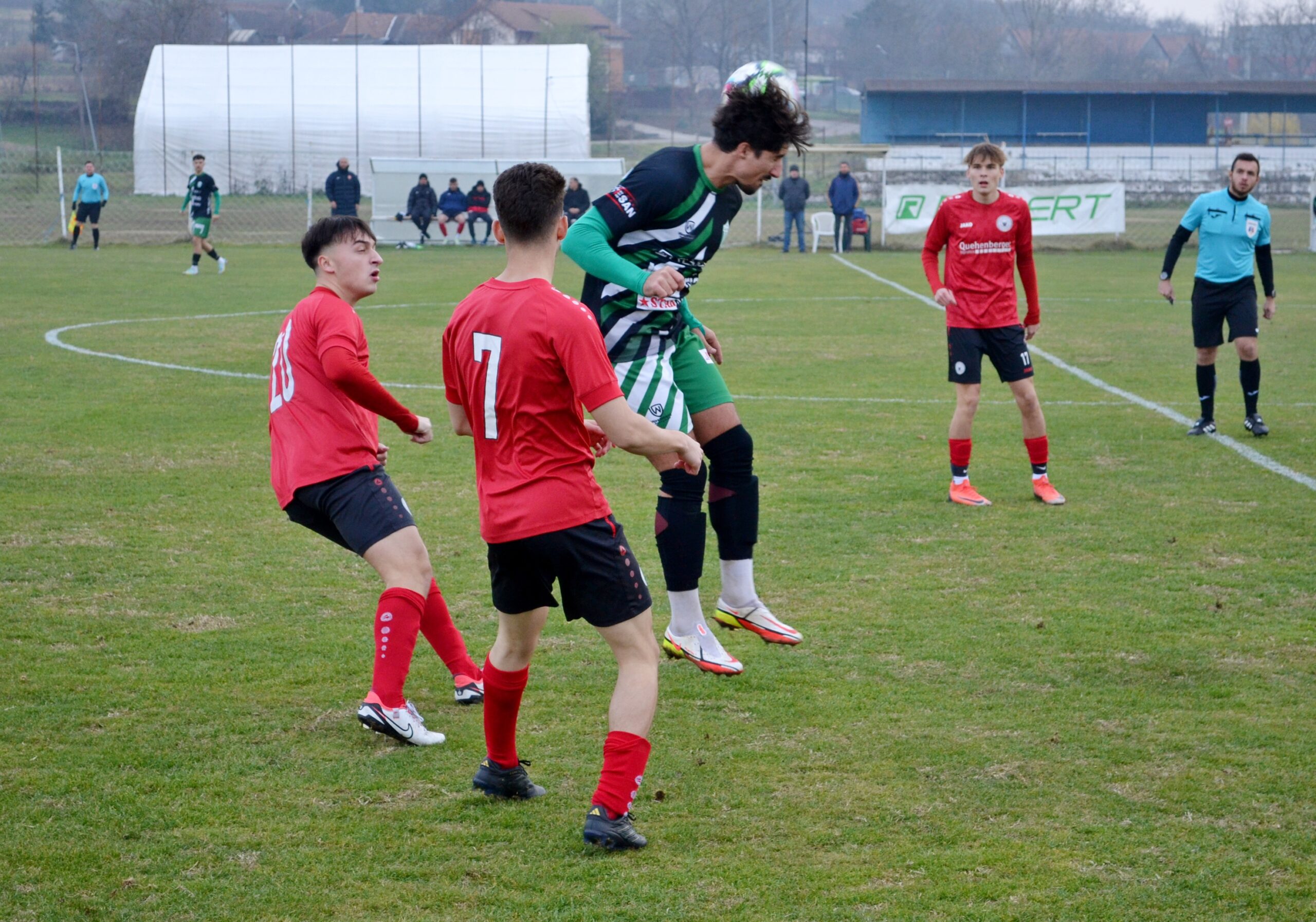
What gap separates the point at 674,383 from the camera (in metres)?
5.13

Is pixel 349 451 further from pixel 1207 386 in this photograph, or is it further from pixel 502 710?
pixel 1207 386

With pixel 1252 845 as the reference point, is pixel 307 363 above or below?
above

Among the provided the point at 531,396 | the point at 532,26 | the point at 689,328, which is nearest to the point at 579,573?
the point at 531,396

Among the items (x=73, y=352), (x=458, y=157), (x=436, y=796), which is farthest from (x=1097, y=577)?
(x=458, y=157)

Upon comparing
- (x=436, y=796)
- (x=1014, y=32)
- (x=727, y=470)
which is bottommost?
(x=436, y=796)

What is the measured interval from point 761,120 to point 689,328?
890mm

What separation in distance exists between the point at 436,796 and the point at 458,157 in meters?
46.7

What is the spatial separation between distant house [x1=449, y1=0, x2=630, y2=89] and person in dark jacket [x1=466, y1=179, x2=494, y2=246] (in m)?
42.4

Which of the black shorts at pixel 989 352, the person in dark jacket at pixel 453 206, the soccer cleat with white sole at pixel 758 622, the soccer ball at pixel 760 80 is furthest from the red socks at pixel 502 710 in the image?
the person in dark jacket at pixel 453 206

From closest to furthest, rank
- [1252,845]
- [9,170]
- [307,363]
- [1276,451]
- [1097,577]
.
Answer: [1252,845] → [307,363] → [1097,577] → [1276,451] → [9,170]

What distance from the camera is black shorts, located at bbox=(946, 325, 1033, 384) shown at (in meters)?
8.08

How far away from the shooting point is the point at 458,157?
48656mm

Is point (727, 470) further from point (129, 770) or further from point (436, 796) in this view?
point (129, 770)

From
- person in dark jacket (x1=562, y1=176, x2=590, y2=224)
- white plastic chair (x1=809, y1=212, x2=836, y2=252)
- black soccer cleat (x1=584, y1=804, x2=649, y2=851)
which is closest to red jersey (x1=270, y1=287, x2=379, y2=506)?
black soccer cleat (x1=584, y1=804, x2=649, y2=851)
